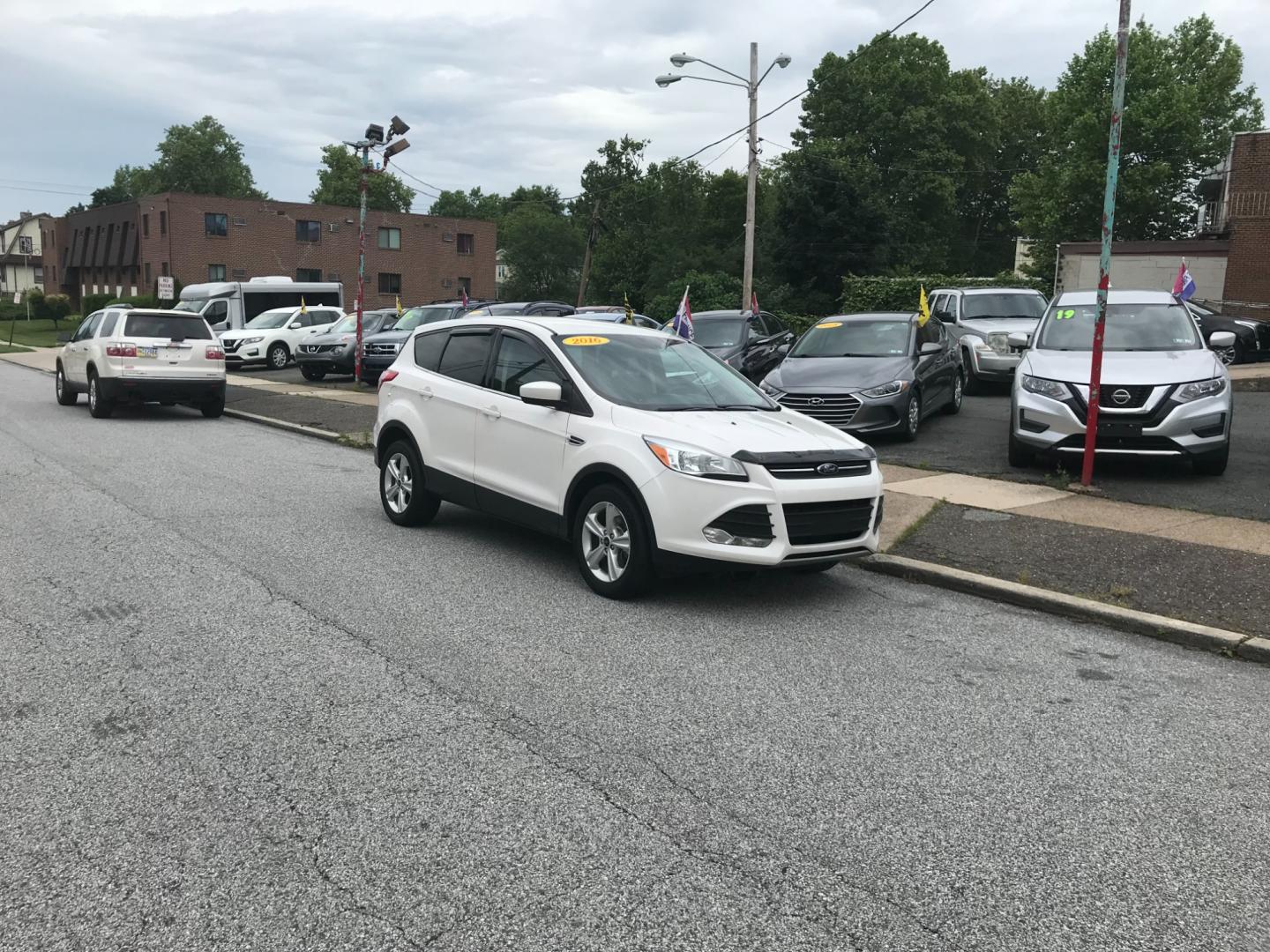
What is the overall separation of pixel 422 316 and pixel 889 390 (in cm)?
1385

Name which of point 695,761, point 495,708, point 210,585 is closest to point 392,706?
point 495,708

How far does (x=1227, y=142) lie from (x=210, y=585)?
5650 cm

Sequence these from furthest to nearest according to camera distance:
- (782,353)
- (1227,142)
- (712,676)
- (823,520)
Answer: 1. (1227,142)
2. (782,353)
3. (823,520)
4. (712,676)

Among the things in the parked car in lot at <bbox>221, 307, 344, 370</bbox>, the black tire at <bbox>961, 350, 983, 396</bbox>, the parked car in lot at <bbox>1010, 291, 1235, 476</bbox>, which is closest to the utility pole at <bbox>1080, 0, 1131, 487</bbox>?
the parked car in lot at <bbox>1010, 291, 1235, 476</bbox>

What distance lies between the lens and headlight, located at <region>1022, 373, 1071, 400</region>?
10.4 meters

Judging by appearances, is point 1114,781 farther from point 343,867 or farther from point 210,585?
point 210,585

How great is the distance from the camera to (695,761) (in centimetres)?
430

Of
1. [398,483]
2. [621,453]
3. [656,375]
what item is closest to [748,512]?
[621,453]

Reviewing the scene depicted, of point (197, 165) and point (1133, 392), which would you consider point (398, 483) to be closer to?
point (1133, 392)

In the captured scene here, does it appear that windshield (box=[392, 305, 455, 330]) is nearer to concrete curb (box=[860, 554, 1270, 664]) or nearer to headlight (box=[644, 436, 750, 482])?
concrete curb (box=[860, 554, 1270, 664])

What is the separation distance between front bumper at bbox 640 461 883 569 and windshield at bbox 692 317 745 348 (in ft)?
40.7

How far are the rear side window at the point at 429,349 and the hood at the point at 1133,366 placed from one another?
5.77 m

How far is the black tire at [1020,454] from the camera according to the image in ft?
36.0

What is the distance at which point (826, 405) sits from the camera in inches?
501
